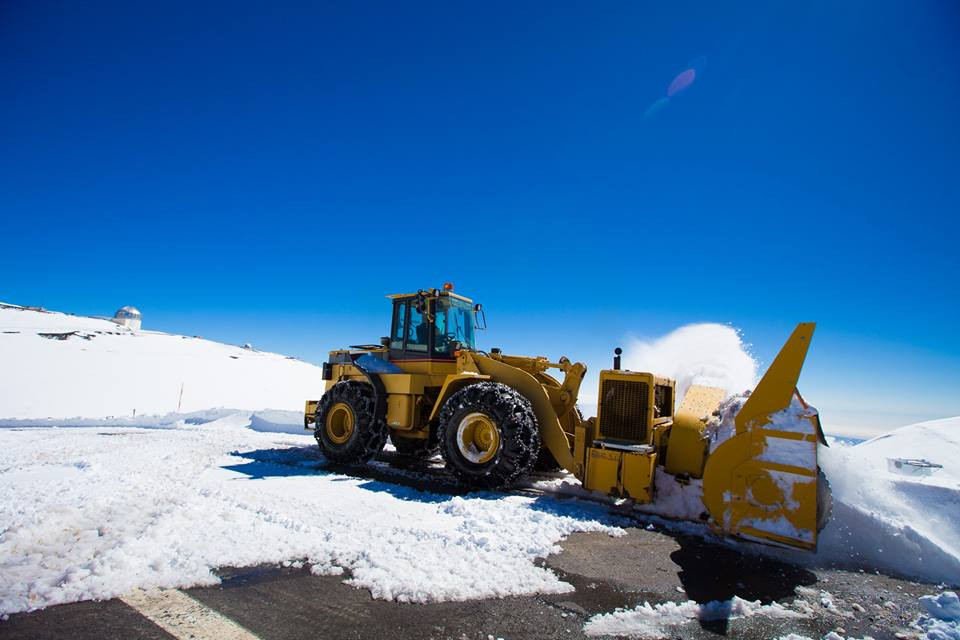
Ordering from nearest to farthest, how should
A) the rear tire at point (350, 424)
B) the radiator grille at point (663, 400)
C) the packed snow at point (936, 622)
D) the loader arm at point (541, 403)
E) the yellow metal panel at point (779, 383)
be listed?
the packed snow at point (936, 622), the yellow metal panel at point (779, 383), the loader arm at point (541, 403), the radiator grille at point (663, 400), the rear tire at point (350, 424)

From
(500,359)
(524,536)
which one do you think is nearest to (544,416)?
(500,359)

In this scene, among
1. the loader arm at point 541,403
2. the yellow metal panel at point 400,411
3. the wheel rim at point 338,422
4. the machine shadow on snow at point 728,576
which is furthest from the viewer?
the wheel rim at point 338,422

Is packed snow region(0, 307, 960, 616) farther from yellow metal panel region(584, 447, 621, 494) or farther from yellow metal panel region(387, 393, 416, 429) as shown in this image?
yellow metal panel region(387, 393, 416, 429)

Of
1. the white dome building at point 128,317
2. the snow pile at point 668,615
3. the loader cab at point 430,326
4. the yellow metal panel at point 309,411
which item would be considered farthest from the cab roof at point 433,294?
the white dome building at point 128,317

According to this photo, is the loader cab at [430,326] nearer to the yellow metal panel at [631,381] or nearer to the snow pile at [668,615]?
the yellow metal panel at [631,381]

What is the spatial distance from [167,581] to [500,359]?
5487 millimetres

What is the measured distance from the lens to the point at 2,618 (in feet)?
8.84

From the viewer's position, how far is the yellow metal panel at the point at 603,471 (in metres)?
5.62

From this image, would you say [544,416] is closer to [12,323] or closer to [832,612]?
[832,612]

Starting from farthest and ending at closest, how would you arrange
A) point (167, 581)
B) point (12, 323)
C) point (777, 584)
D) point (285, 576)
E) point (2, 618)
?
1. point (12, 323)
2. point (777, 584)
3. point (285, 576)
4. point (167, 581)
5. point (2, 618)

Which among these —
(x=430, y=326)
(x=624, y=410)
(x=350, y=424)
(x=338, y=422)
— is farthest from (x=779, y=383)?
(x=338, y=422)

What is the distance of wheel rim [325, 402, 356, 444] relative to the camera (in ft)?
28.5

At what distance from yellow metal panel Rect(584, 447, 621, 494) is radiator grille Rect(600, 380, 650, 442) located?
48 centimetres

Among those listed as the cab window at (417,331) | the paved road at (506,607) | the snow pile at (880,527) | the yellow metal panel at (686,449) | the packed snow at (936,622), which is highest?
the cab window at (417,331)
